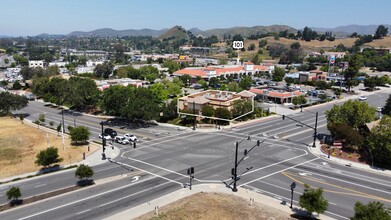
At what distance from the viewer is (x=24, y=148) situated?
60.8m

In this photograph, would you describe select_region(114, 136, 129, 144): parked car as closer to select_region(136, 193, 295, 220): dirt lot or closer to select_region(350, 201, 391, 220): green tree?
select_region(136, 193, 295, 220): dirt lot

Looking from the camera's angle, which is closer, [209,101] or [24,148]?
[24,148]

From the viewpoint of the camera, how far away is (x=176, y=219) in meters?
33.9

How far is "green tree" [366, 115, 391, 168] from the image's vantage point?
50.8 m

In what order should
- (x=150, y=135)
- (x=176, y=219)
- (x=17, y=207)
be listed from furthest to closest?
(x=150, y=135) → (x=17, y=207) → (x=176, y=219)

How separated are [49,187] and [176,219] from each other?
19.6m

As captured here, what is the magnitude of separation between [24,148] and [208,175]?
35893mm

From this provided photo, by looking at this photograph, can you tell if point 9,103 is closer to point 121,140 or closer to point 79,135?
Answer: point 79,135

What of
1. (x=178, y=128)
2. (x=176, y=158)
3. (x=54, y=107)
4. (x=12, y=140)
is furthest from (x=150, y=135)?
(x=54, y=107)

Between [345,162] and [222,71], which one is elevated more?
[222,71]

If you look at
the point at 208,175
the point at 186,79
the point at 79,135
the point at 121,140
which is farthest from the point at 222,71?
the point at 208,175

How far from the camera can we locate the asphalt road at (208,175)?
38.2 m

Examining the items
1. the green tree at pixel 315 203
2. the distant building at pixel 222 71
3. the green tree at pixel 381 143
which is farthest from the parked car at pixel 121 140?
the distant building at pixel 222 71

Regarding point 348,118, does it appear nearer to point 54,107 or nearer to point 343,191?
point 343,191
